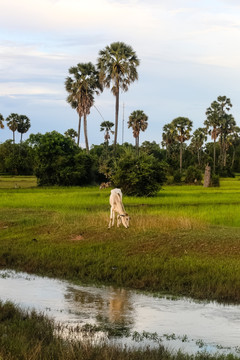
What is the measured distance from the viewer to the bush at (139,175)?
4294 cm

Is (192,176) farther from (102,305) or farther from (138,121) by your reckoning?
(102,305)

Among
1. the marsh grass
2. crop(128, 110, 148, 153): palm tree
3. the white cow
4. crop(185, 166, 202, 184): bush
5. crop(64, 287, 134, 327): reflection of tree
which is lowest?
crop(64, 287, 134, 327): reflection of tree

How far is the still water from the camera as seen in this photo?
10.2m

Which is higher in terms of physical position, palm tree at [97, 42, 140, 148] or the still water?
palm tree at [97, 42, 140, 148]

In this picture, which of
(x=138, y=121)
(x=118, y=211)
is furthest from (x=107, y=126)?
(x=118, y=211)

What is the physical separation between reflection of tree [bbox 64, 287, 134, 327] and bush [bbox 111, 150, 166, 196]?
92.9 feet

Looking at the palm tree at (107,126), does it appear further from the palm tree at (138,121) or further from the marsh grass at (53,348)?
the marsh grass at (53,348)

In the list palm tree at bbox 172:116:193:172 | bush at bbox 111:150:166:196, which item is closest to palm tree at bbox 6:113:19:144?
palm tree at bbox 172:116:193:172

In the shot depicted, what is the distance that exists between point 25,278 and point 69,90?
2573 inches

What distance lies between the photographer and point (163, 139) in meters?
122

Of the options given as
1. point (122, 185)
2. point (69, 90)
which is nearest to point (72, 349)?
point (122, 185)

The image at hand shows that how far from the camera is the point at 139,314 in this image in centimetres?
1208

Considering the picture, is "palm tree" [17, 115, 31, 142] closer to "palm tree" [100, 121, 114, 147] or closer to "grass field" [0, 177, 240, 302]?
"palm tree" [100, 121, 114, 147]

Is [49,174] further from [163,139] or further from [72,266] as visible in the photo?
[163,139]
